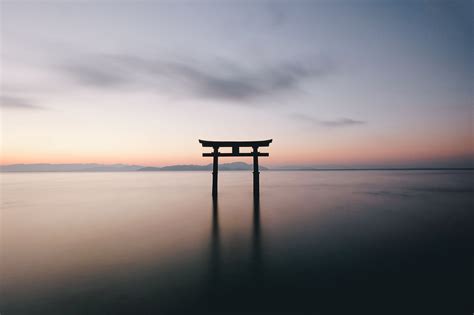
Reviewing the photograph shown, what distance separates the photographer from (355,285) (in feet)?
13.6

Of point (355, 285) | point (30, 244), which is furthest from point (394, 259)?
point (30, 244)

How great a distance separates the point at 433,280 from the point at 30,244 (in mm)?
10461

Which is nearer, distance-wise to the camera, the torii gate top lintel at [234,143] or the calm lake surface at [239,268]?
A: the calm lake surface at [239,268]

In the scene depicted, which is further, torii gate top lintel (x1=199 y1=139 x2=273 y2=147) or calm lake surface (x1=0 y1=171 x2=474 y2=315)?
torii gate top lintel (x1=199 y1=139 x2=273 y2=147)

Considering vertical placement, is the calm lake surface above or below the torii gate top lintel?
below

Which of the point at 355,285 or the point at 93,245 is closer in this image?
the point at 355,285

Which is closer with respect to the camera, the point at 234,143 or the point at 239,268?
the point at 239,268

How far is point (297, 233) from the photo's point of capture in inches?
319

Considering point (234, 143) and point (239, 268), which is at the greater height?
point (234, 143)

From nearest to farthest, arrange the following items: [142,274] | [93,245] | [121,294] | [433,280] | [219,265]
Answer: [121,294]
[433,280]
[142,274]
[219,265]
[93,245]

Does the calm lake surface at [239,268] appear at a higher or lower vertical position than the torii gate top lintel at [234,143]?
lower

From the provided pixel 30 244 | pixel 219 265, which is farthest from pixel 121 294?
pixel 30 244

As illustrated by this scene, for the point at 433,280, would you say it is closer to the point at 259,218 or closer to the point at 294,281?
the point at 294,281

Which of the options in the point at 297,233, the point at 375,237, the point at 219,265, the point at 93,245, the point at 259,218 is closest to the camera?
the point at 219,265
